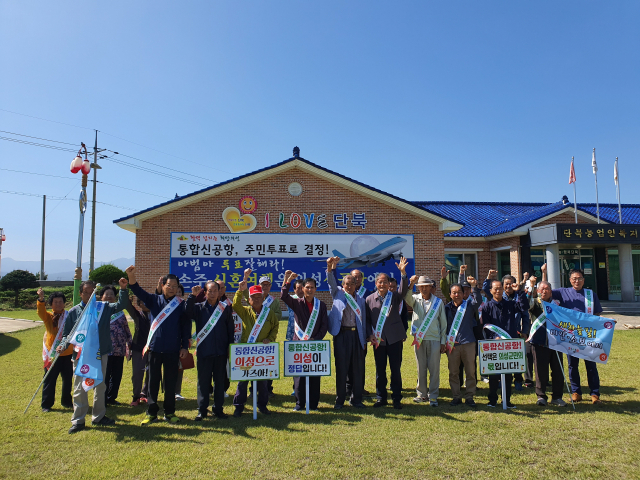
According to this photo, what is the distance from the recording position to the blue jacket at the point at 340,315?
19.6 ft

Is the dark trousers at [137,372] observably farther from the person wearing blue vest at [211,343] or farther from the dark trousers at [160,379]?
the person wearing blue vest at [211,343]

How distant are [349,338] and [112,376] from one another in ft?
11.6

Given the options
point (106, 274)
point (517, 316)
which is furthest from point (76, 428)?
point (106, 274)

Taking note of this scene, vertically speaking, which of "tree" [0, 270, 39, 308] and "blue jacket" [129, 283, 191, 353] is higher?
"tree" [0, 270, 39, 308]

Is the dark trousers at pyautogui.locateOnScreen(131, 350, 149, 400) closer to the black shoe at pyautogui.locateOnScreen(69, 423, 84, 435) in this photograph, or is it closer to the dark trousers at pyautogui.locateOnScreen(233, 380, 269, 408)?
the black shoe at pyautogui.locateOnScreen(69, 423, 84, 435)

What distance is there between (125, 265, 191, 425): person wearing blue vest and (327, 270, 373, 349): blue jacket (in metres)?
2.03

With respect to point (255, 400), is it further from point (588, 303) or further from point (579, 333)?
point (588, 303)

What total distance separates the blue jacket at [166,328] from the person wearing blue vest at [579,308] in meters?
5.46

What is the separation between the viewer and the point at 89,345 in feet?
17.2

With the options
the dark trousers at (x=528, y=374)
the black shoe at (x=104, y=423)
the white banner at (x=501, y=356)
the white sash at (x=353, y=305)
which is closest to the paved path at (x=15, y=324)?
the black shoe at (x=104, y=423)

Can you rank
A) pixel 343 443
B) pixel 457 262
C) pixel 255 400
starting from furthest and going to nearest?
pixel 457 262 < pixel 255 400 < pixel 343 443

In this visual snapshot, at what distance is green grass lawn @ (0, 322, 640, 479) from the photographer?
13.0 ft

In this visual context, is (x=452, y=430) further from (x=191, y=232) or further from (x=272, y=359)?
(x=191, y=232)

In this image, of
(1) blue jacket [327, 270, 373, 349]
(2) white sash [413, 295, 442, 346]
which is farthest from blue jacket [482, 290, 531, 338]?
(1) blue jacket [327, 270, 373, 349]
